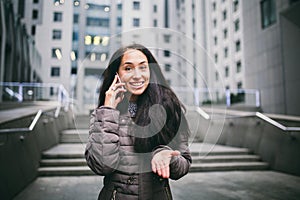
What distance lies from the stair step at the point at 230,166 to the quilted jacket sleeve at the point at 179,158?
3866mm

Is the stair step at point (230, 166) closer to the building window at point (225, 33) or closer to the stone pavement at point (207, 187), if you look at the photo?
the stone pavement at point (207, 187)

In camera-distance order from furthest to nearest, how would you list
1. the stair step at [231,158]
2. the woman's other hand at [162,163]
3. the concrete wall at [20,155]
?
the stair step at [231,158] < the concrete wall at [20,155] < the woman's other hand at [162,163]

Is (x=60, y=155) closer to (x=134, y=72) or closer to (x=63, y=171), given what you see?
(x=63, y=171)

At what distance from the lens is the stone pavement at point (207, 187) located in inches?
127

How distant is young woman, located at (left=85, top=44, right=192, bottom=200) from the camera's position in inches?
42.1

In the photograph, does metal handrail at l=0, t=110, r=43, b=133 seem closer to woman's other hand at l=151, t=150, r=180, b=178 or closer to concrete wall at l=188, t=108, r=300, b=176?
woman's other hand at l=151, t=150, r=180, b=178

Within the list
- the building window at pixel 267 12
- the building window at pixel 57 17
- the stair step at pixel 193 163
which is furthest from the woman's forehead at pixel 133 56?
the building window at pixel 267 12

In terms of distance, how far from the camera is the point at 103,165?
3.47ft

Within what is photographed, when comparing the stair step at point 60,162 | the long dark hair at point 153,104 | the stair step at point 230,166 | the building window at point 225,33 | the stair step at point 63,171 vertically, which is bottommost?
the stair step at point 230,166

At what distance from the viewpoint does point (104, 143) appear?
105 cm

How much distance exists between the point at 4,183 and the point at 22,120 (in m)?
1.21

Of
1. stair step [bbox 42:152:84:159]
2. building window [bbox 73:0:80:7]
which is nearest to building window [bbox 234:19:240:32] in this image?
stair step [bbox 42:152:84:159]

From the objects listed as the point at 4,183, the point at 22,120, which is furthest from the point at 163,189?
the point at 22,120

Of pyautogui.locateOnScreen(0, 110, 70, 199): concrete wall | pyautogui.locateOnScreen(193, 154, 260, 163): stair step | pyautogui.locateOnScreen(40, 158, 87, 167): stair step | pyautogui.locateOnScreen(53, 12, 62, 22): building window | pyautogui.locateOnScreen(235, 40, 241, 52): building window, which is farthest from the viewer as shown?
pyautogui.locateOnScreen(235, 40, 241, 52): building window
